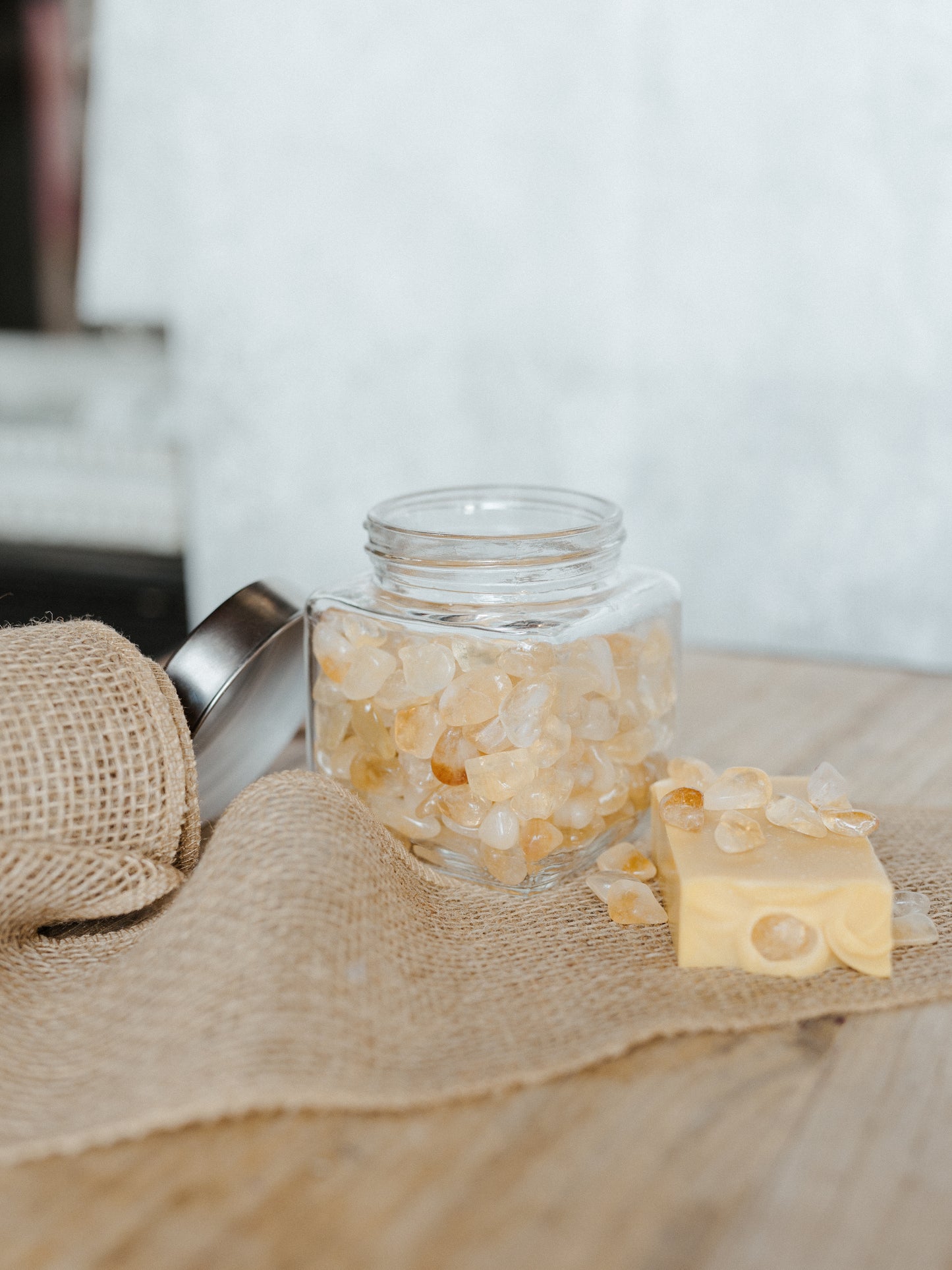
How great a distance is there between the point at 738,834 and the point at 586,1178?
0.17m

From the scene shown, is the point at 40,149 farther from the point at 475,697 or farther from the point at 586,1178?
the point at 586,1178

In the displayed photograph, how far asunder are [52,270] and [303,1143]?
2364 mm

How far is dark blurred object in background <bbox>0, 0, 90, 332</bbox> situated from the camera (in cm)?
223

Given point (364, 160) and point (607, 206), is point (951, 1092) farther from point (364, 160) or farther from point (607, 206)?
point (364, 160)

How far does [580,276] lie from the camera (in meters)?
1.19

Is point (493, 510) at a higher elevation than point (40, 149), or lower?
lower

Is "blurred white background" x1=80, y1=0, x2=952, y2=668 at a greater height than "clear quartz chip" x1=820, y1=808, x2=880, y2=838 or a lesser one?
greater

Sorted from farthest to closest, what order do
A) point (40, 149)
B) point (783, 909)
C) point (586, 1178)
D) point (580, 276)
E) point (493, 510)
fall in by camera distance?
point (40, 149) → point (580, 276) → point (493, 510) → point (783, 909) → point (586, 1178)

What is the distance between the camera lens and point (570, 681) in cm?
54

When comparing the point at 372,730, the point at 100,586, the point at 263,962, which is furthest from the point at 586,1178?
the point at 100,586

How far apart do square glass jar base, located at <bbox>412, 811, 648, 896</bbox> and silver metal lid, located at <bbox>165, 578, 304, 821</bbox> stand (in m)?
0.12

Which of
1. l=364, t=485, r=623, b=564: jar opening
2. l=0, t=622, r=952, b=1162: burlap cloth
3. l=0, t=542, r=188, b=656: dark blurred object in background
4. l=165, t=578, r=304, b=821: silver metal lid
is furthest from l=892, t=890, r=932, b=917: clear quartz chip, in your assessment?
l=0, t=542, r=188, b=656: dark blurred object in background

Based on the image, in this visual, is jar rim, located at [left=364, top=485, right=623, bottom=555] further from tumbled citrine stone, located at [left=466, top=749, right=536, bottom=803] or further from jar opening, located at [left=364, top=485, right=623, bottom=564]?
tumbled citrine stone, located at [left=466, top=749, right=536, bottom=803]

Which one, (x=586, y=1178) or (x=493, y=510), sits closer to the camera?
(x=586, y=1178)
